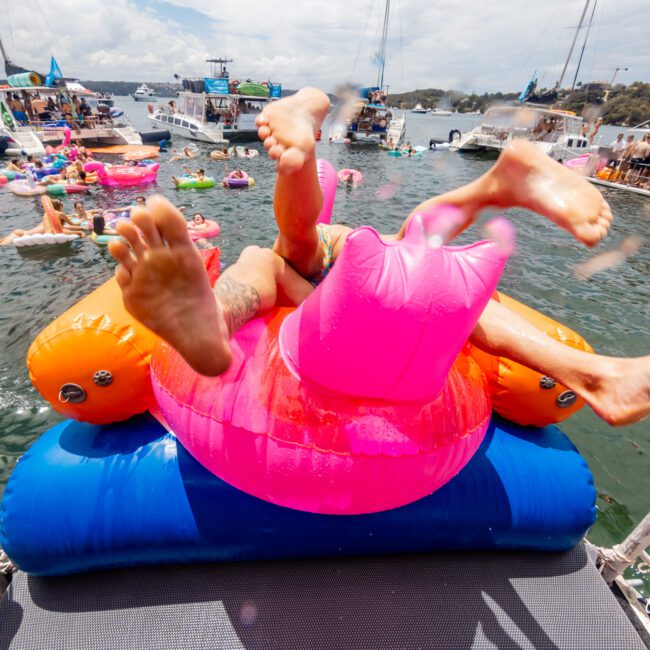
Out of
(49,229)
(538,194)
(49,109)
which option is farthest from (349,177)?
(49,109)

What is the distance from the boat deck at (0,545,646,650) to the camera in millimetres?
1980

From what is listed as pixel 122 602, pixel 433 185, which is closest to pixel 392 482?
pixel 122 602

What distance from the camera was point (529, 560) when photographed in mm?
2357

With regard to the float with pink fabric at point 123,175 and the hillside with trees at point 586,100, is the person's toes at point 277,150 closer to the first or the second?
the hillside with trees at point 586,100

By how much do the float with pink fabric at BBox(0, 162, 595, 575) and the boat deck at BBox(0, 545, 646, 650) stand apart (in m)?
0.14

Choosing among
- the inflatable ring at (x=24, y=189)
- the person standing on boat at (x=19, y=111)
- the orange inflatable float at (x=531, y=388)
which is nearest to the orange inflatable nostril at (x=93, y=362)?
the orange inflatable float at (x=531, y=388)

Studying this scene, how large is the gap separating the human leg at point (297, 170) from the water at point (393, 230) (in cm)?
94

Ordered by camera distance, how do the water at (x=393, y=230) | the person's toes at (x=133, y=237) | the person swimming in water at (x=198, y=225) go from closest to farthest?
1. the person's toes at (x=133, y=237)
2. the water at (x=393, y=230)
3. the person swimming in water at (x=198, y=225)

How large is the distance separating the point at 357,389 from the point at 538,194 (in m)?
1.14

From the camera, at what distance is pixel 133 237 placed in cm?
123

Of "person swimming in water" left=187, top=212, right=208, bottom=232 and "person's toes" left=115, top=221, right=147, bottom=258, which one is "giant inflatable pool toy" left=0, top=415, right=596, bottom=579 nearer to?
"person's toes" left=115, top=221, right=147, bottom=258

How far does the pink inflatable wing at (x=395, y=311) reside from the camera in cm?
140

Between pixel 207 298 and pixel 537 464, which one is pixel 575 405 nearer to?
pixel 537 464

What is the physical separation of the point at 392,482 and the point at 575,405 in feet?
4.51
